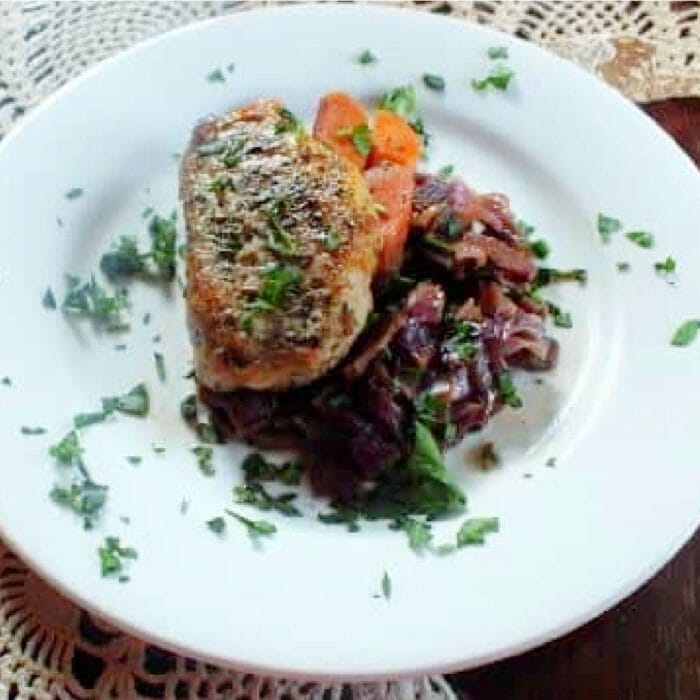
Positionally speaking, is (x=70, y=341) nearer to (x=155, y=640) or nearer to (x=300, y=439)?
(x=300, y=439)

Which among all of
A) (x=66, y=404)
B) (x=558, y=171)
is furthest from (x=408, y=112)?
(x=66, y=404)

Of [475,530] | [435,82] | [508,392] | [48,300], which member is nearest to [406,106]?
[435,82]

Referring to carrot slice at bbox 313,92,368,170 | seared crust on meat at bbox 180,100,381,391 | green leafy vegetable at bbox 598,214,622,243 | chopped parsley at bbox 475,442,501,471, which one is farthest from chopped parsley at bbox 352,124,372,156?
chopped parsley at bbox 475,442,501,471

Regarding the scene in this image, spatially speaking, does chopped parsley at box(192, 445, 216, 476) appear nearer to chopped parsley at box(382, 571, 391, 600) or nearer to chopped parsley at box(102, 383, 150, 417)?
chopped parsley at box(102, 383, 150, 417)

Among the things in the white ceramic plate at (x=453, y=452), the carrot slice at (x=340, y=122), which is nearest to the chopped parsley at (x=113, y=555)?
the white ceramic plate at (x=453, y=452)

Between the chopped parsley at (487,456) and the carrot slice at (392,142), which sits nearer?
the chopped parsley at (487,456)

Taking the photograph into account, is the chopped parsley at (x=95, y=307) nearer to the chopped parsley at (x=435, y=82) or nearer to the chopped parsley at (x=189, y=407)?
the chopped parsley at (x=189, y=407)
